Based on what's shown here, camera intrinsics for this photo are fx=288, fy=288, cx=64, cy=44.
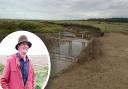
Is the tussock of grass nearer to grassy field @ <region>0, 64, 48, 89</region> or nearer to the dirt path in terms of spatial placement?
grassy field @ <region>0, 64, 48, 89</region>

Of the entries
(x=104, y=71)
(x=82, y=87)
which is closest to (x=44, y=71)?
(x=82, y=87)

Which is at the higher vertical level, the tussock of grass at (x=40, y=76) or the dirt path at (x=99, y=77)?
the tussock of grass at (x=40, y=76)

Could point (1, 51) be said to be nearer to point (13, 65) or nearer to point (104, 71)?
point (13, 65)

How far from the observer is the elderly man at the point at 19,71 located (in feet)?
9.39

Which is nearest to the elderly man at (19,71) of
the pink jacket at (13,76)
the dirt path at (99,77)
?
the pink jacket at (13,76)

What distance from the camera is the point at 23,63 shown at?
9.59 feet

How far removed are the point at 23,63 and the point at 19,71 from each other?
0.09 metres

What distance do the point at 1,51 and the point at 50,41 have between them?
30.0 meters

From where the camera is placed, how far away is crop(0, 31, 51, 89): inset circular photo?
2867mm

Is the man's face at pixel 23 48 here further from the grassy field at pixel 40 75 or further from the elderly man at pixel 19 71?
the grassy field at pixel 40 75

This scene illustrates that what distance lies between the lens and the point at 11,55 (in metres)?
2.92

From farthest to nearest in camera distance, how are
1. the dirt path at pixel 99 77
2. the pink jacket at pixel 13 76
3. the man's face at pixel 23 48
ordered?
the dirt path at pixel 99 77 < the man's face at pixel 23 48 < the pink jacket at pixel 13 76

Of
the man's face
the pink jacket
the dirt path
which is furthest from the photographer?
the dirt path

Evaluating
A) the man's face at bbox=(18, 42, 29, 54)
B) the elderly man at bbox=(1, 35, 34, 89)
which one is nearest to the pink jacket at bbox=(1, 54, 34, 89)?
the elderly man at bbox=(1, 35, 34, 89)
